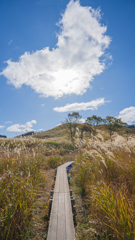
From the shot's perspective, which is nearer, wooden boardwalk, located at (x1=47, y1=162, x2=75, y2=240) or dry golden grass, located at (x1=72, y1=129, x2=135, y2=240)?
dry golden grass, located at (x1=72, y1=129, x2=135, y2=240)

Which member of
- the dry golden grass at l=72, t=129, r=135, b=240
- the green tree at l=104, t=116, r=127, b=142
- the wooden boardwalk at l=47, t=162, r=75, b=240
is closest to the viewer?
the dry golden grass at l=72, t=129, r=135, b=240

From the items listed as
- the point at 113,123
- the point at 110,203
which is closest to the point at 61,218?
the point at 110,203

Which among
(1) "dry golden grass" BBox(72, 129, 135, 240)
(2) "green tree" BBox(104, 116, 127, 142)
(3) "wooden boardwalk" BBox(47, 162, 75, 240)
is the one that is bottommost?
(3) "wooden boardwalk" BBox(47, 162, 75, 240)

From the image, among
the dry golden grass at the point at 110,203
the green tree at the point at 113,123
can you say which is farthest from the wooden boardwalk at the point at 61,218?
the green tree at the point at 113,123

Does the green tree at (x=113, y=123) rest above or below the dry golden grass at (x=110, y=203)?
above

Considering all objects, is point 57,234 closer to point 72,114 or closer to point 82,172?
point 82,172

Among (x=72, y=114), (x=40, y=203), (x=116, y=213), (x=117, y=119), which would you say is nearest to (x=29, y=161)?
(x=40, y=203)

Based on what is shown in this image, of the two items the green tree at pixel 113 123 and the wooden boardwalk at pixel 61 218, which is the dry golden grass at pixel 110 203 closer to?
the wooden boardwalk at pixel 61 218

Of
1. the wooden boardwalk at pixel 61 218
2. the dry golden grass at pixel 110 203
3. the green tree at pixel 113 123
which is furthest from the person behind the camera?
A: the green tree at pixel 113 123

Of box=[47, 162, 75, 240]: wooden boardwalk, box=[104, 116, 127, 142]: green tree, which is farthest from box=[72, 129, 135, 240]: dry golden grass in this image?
box=[104, 116, 127, 142]: green tree

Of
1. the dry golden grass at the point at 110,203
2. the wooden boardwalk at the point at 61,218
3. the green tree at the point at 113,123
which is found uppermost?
the green tree at the point at 113,123

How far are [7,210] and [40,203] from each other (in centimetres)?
206

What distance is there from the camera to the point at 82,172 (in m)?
4.77

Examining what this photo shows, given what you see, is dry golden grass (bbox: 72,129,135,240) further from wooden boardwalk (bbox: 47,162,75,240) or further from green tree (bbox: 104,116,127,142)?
green tree (bbox: 104,116,127,142)
